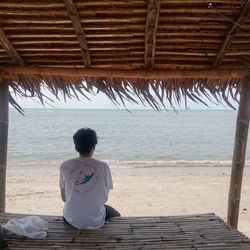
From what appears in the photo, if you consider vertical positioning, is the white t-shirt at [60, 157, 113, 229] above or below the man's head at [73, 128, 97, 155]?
below

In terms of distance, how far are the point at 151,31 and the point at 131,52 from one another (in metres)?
0.43

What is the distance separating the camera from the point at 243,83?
335cm

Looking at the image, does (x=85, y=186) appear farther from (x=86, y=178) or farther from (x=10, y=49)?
(x=10, y=49)

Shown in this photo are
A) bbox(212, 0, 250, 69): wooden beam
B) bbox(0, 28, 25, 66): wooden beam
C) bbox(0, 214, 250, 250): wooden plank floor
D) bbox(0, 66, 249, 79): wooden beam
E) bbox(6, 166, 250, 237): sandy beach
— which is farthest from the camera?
bbox(6, 166, 250, 237): sandy beach

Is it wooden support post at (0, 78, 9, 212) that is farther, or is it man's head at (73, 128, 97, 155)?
wooden support post at (0, 78, 9, 212)

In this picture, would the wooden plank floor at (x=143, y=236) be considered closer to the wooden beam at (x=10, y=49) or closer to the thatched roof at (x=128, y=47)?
the thatched roof at (x=128, y=47)

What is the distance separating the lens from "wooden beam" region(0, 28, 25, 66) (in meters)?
2.83

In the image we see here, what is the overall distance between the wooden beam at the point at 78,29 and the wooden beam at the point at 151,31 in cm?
44

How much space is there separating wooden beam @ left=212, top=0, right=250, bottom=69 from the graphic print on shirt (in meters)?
1.31

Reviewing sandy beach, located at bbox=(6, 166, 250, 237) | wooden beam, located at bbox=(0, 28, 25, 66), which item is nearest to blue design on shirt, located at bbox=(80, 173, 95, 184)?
wooden beam, located at bbox=(0, 28, 25, 66)

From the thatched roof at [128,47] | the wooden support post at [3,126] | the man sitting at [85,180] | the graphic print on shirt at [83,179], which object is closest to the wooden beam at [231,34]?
the thatched roof at [128,47]

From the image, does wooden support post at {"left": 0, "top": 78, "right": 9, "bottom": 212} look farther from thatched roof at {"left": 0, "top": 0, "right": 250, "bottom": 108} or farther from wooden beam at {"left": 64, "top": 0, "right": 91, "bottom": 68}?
wooden beam at {"left": 64, "top": 0, "right": 91, "bottom": 68}

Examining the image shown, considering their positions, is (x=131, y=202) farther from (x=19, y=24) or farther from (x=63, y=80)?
(x=19, y=24)

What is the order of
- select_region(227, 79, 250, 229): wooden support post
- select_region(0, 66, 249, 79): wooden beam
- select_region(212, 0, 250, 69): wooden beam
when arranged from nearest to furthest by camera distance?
select_region(212, 0, 250, 69): wooden beam < select_region(0, 66, 249, 79): wooden beam < select_region(227, 79, 250, 229): wooden support post
